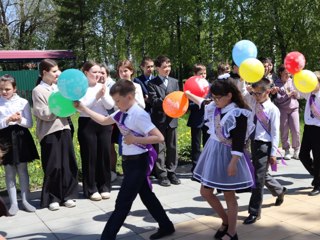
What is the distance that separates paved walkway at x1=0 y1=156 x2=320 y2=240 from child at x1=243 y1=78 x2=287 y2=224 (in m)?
0.25

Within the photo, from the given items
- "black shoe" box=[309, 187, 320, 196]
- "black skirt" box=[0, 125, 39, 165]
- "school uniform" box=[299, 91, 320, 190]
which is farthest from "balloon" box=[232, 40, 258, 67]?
"black skirt" box=[0, 125, 39, 165]

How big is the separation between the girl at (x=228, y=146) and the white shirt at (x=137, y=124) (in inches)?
24.2

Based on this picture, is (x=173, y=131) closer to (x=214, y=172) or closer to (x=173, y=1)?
(x=214, y=172)

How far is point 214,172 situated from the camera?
11.3 ft

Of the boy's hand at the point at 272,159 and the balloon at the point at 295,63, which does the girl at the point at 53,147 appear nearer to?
the boy's hand at the point at 272,159

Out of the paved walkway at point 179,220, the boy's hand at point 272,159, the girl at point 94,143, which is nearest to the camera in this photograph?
the paved walkway at point 179,220

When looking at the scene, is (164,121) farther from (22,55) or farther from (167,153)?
(22,55)

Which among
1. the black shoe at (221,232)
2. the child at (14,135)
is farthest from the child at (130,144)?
the child at (14,135)

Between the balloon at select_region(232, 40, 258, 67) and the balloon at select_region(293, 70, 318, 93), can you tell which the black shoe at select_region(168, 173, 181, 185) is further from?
the balloon at select_region(293, 70, 318, 93)

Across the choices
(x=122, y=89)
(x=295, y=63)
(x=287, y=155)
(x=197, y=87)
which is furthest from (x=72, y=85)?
(x=287, y=155)

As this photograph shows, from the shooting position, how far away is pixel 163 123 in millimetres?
5539

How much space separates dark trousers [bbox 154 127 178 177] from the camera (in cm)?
562

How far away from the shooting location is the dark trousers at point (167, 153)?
562 centimetres

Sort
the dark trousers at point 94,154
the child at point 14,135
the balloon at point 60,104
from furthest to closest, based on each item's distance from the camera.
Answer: the dark trousers at point 94,154
the child at point 14,135
the balloon at point 60,104
